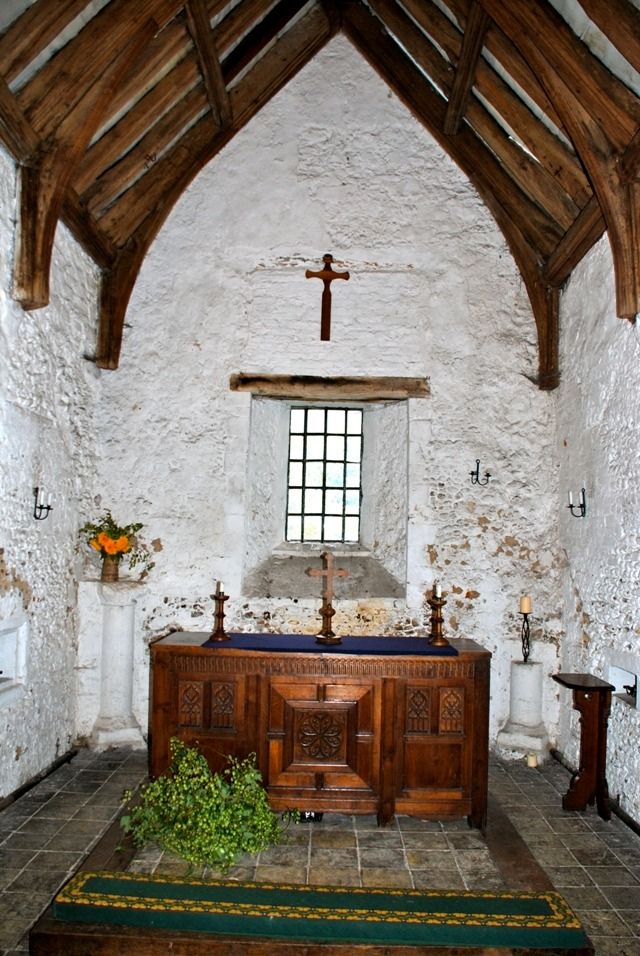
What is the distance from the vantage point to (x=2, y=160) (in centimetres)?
441

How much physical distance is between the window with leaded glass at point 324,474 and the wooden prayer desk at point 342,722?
96.3 inches

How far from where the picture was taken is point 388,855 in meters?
3.98

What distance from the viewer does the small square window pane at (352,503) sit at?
6969 mm

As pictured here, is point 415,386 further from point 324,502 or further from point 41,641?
point 41,641

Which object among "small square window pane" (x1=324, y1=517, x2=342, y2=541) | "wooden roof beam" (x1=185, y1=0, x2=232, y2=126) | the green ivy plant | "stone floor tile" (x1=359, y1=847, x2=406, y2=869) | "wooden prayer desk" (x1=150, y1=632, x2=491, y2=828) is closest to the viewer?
the green ivy plant

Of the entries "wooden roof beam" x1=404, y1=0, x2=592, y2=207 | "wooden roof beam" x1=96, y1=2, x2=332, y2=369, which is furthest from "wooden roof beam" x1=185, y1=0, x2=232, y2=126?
"wooden roof beam" x1=404, y1=0, x2=592, y2=207

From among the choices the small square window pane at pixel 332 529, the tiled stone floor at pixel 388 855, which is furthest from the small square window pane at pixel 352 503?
the tiled stone floor at pixel 388 855

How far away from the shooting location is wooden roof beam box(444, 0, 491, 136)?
4.96 m

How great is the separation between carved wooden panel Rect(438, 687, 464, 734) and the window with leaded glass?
2.59 metres

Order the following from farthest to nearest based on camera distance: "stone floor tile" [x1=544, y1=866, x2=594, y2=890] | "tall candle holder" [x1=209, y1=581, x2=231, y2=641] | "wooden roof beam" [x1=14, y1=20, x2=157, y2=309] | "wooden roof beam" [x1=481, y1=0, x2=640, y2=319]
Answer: "tall candle holder" [x1=209, y1=581, x2=231, y2=641], "wooden roof beam" [x1=14, y1=20, x2=157, y2=309], "wooden roof beam" [x1=481, y1=0, x2=640, y2=319], "stone floor tile" [x1=544, y1=866, x2=594, y2=890]

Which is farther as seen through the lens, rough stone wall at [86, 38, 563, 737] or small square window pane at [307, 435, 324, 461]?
small square window pane at [307, 435, 324, 461]

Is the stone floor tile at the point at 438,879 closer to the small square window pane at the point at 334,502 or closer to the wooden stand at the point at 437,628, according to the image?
the wooden stand at the point at 437,628

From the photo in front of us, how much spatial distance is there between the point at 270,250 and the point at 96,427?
2282 millimetres

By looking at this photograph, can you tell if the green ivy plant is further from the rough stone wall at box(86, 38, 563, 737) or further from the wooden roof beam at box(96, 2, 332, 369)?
the wooden roof beam at box(96, 2, 332, 369)
